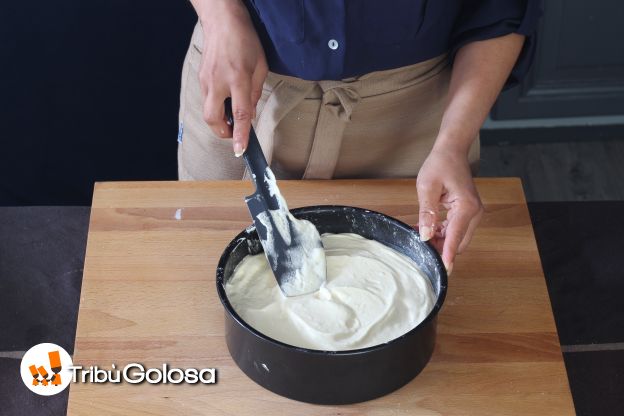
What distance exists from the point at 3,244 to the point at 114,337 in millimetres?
537

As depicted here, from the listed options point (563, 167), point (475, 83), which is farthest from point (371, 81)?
point (563, 167)

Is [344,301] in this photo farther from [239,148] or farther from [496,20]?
[496,20]

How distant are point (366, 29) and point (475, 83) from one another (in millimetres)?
177

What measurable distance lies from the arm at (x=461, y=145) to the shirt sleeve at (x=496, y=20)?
0.02 metres

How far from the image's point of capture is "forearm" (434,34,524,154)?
1206 mm

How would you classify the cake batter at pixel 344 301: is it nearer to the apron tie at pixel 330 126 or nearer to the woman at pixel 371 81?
the woman at pixel 371 81

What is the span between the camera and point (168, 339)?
108 cm

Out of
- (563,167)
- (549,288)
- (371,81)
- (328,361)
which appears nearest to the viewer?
(328,361)

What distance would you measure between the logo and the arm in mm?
563

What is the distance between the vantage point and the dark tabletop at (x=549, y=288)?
1.29m

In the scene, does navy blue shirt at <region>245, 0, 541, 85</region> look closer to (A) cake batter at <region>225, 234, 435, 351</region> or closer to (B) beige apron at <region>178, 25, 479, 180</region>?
(B) beige apron at <region>178, 25, 479, 180</region>

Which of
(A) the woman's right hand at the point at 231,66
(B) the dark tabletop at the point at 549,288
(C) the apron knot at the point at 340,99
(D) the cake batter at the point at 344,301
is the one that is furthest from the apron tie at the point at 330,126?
(B) the dark tabletop at the point at 549,288

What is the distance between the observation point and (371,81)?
4.24 feet

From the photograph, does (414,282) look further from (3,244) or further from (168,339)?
(3,244)
